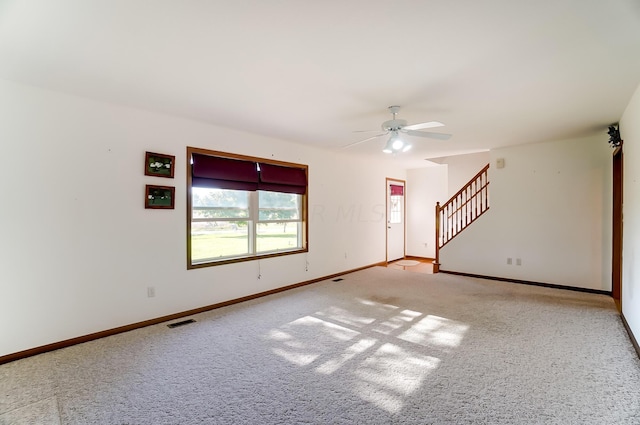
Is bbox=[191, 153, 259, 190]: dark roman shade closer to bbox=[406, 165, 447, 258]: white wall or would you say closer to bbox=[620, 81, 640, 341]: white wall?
bbox=[620, 81, 640, 341]: white wall

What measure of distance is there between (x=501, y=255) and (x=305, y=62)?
5157mm

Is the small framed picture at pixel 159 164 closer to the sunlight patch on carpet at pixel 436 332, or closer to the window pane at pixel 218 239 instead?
the window pane at pixel 218 239

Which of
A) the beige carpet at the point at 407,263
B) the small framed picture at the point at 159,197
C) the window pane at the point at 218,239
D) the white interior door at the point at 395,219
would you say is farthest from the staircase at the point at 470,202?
the small framed picture at the point at 159,197

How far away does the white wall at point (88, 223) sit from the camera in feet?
9.00

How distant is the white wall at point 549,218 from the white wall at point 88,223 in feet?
14.8

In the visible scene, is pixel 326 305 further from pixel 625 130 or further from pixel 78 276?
pixel 625 130

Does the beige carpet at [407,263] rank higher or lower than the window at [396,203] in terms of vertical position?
lower

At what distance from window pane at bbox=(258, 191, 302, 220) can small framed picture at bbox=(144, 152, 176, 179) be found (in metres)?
1.40

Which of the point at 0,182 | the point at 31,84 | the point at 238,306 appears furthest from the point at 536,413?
the point at 31,84

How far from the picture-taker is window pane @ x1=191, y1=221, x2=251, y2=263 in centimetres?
408

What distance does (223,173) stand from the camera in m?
4.19

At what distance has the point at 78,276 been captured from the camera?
3070 mm

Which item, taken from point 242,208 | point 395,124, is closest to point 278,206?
point 242,208

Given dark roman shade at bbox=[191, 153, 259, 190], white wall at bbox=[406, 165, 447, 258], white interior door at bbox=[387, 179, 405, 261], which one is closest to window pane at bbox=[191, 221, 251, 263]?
dark roman shade at bbox=[191, 153, 259, 190]
